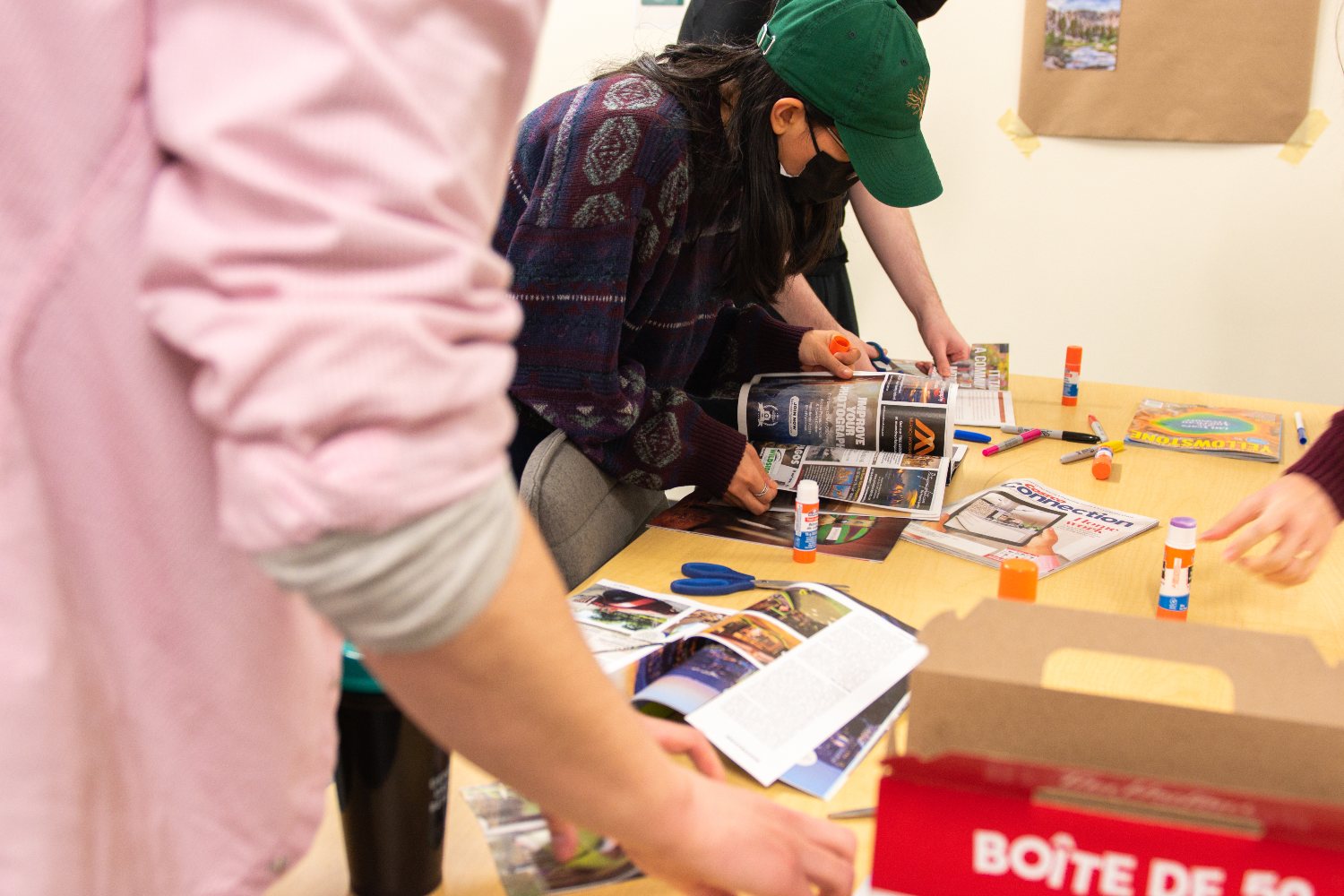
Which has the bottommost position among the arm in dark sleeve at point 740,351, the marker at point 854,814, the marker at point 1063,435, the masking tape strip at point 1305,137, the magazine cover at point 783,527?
the marker at point 854,814

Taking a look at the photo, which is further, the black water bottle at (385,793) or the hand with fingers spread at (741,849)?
the black water bottle at (385,793)

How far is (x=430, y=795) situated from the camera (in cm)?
78

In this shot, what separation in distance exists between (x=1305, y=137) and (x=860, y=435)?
78.6 inches

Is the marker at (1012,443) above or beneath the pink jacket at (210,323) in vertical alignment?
beneath

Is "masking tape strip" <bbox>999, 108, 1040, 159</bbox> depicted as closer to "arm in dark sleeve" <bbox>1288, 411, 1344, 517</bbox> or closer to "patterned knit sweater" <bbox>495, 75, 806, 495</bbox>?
"patterned knit sweater" <bbox>495, 75, 806, 495</bbox>

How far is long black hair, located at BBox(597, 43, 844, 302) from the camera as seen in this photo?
4.81ft

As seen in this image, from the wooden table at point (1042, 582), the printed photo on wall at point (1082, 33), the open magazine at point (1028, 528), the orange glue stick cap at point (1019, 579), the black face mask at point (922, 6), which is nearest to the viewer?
the wooden table at point (1042, 582)

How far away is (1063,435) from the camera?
1.89 m

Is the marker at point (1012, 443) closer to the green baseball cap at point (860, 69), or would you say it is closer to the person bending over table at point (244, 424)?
the green baseball cap at point (860, 69)

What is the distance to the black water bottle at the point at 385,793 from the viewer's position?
0.73m

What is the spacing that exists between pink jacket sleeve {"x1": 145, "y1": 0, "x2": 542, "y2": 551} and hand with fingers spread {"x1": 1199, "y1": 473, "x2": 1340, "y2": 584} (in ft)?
3.47

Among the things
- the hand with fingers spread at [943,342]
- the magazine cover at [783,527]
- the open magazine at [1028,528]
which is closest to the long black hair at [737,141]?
the magazine cover at [783,527]

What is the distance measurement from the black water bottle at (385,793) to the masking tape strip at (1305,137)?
2.95 metres

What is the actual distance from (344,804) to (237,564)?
1.26ft
